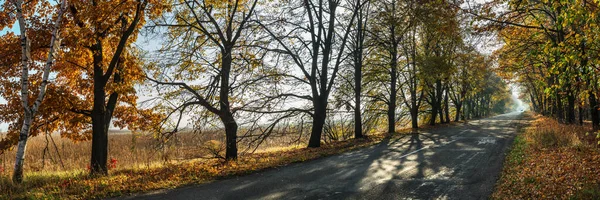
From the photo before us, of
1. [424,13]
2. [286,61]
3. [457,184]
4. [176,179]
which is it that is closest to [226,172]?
[176,179]

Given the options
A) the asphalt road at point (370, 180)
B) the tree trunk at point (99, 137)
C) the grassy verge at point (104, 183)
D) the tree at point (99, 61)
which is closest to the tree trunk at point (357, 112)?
the asphalt road at point (370, 180)

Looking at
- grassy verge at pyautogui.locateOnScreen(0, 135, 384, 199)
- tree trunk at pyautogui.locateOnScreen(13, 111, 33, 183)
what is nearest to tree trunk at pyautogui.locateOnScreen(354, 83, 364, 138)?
grassy verge at pyautogui.locateOnScreen(0, 135, 384, 199)

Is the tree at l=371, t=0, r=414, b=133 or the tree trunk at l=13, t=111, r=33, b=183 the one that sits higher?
the tree at l=371, t=0, r=414, b=133

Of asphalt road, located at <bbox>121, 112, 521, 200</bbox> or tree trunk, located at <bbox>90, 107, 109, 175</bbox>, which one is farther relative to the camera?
tree trunk, located at <bbox>90, 107, 109, 175</bbox>

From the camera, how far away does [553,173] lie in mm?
7750

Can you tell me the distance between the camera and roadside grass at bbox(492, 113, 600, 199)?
6.41 m

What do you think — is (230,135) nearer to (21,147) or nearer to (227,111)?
(227,111)

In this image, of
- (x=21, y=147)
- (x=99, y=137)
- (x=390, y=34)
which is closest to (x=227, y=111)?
(x=99, y=137)

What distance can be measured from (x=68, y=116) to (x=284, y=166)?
7.85 metres

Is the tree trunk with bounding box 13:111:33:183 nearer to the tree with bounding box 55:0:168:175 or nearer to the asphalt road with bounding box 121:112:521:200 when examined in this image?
the tree with bounding box 55:0:168:175

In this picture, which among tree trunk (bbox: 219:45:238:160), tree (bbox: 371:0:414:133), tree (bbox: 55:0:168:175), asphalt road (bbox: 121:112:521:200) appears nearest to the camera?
asphalt road (bbox: 121:112:521:200)

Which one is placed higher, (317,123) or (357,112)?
(357,112)

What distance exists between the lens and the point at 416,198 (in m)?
6.75

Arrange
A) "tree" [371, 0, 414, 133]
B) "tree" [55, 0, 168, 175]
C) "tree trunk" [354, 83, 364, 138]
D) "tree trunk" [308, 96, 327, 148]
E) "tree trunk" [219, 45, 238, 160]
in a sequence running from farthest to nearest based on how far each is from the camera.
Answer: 1. "tree trunk" [354, 83, 364, 138]
2. "tree" [371, 0, 414, 133]
3. "tree trunk" [308, 96, 327, 148]
4. "tree trunk" [219, 45, 238, 160]
5. "tree" [55, 0, 168, 175]
